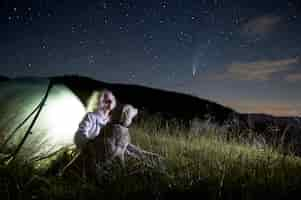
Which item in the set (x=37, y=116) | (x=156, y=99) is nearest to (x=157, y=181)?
(x=37, y=116)

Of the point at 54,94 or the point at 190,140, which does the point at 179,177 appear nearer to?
the point at 54,94

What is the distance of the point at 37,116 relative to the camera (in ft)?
18.8

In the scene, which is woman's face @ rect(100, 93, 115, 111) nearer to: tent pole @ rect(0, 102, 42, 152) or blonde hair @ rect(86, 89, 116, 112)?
blonde hair @ rect(86, 89, 116, 112)

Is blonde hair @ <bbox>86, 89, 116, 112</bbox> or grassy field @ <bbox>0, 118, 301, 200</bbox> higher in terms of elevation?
blonde hair @ <bbox>86, 89, 116, 112</bbox>

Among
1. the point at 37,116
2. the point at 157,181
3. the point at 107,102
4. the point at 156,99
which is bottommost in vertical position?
the point at 157,181

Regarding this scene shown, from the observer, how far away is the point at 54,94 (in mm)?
5996

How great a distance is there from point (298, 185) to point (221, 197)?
1504 millimetres

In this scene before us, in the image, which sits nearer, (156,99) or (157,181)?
(157,181)

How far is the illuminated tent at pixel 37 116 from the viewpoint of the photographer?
5.66m

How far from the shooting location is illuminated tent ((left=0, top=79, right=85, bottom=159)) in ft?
18.6

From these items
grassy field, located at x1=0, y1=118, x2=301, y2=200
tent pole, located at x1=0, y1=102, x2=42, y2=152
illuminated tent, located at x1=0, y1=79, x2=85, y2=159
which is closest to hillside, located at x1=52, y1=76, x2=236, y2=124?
grassy field, located at x1=0, y1=118, x2=301, y2=200

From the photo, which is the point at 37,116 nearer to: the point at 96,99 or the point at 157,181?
the point at 96,99

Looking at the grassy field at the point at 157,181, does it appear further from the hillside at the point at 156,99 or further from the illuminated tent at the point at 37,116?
the hillside at the point at 156,99

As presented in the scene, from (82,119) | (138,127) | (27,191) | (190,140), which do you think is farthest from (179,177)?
(138,127)
